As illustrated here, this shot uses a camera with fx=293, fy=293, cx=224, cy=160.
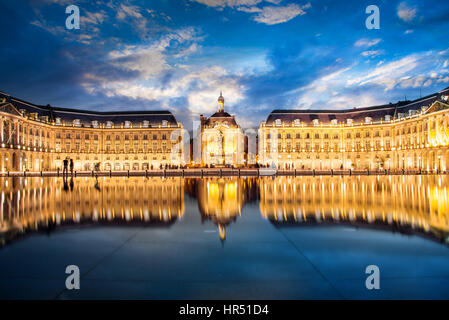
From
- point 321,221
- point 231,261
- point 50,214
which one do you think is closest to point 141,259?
point 231,261

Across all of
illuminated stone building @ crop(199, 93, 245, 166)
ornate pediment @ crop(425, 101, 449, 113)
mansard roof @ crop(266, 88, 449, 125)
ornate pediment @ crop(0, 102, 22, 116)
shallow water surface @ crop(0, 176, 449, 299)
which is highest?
mansard roof @ crop(266, 88, 449, 125)

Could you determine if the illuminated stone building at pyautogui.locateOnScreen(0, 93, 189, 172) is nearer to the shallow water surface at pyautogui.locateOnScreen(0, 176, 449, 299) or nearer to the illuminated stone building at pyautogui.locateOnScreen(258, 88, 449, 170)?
the illuminated stone building at pyautogui.locateOnScreen(258, 88, 449, 170)

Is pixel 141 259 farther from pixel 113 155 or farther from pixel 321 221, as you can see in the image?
pixel 113 155

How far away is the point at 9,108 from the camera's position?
5641 centimetres

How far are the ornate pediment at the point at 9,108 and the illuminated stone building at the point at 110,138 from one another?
11606 mm

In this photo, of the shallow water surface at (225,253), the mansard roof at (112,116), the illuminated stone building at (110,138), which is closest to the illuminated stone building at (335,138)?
the illuminated stone building at (110,138)

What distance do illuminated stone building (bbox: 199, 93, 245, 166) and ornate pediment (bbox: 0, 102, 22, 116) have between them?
42167 millimetres

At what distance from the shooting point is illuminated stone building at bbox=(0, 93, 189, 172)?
74.9 metres

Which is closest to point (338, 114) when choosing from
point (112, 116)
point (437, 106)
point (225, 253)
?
point (437, 106)

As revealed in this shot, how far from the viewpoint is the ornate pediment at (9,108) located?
54778 millimetres

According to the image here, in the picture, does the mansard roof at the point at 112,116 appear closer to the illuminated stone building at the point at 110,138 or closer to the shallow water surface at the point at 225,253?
the illuminated stone building at the point at 110,138

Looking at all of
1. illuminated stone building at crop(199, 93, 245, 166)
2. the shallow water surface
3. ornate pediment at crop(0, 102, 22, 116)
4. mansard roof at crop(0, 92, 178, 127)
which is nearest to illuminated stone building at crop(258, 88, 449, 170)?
illuminated stone building at crop(199, 93, 245, 166)

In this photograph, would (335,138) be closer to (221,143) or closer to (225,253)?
(221,143)

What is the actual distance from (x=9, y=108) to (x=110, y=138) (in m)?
27.3
